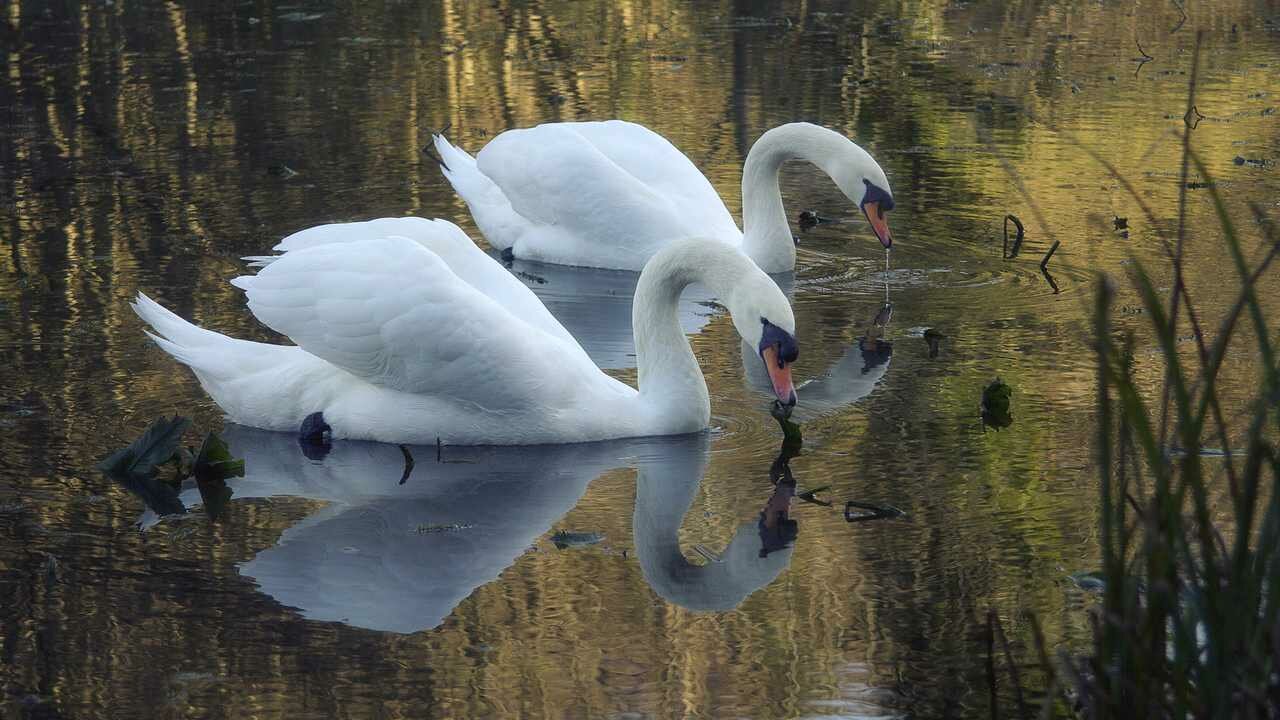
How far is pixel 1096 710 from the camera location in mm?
3297

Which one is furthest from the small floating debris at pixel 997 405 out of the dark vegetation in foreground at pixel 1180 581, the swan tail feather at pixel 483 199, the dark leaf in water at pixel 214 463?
the swan tail feather at pixel 483 199

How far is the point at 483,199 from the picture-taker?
11.0m

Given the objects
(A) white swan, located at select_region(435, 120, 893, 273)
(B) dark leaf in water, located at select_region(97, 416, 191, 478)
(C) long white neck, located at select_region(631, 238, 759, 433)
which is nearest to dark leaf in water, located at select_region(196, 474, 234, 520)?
(B) dark leaf in water, located at select_region(97, 416, 191, 478)

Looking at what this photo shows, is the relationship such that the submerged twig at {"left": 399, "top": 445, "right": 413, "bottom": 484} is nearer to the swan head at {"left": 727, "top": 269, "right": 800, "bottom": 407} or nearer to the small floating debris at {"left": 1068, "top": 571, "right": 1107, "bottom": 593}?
the swan head at {"left": 727, "top": 269, "right": 800, "bottom": 407}

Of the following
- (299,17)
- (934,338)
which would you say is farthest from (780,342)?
(299,17)

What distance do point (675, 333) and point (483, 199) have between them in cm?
418

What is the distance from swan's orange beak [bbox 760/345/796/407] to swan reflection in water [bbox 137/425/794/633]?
374mm

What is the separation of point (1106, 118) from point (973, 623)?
8350 millimetres

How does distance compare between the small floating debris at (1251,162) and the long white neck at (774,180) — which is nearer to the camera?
the long white neck at (774,180)

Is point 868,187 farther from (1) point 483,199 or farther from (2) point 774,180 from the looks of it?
(1) point 483,199

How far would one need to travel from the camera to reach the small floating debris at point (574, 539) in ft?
19.5

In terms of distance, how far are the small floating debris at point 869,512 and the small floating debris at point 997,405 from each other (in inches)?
41.7

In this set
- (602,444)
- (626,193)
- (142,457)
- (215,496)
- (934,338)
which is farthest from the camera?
(626,193)

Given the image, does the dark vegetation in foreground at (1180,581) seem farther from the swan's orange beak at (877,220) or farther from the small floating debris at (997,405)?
the swan's orange beak at (877,220)
